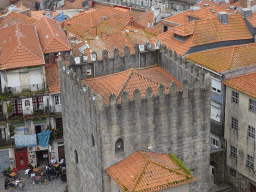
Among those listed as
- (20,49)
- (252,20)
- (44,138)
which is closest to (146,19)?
(252,20)

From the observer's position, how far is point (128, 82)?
48062 millimetres

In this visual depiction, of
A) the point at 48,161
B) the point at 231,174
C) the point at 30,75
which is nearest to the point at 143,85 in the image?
the point at 231,174

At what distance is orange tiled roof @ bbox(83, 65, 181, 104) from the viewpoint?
156ft

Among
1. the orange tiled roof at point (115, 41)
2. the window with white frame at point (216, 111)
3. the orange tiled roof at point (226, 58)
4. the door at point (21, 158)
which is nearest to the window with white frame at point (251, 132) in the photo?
the window with white frame at point (216, 111)

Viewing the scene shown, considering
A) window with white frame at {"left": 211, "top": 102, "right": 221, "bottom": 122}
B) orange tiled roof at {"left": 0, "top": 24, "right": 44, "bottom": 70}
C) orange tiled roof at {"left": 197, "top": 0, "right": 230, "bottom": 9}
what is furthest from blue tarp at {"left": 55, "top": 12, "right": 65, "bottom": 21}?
window with white frame at {"left": 211, "top": 102, "right": 221, "bottom": 122}

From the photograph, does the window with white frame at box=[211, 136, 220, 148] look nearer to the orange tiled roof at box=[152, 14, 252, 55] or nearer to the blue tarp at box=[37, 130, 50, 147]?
the orange tiled roof at box=[152, 14, 252, 55]

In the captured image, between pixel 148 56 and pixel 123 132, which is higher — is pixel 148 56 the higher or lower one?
the higher one

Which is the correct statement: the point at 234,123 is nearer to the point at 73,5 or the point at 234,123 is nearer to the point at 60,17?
the point at 60,17

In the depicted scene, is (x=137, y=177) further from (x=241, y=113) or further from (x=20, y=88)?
(x=20, y=88)

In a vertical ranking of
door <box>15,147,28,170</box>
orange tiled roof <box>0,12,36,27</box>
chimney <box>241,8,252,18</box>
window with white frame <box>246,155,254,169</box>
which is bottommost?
door <box>15,147,28,170</box>

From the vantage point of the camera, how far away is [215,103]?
201 feet

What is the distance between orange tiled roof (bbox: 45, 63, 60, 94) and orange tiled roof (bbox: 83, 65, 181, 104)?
2054 cm

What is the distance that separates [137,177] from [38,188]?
89.4ft

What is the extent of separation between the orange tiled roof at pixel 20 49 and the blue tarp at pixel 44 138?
9496 millimetres
